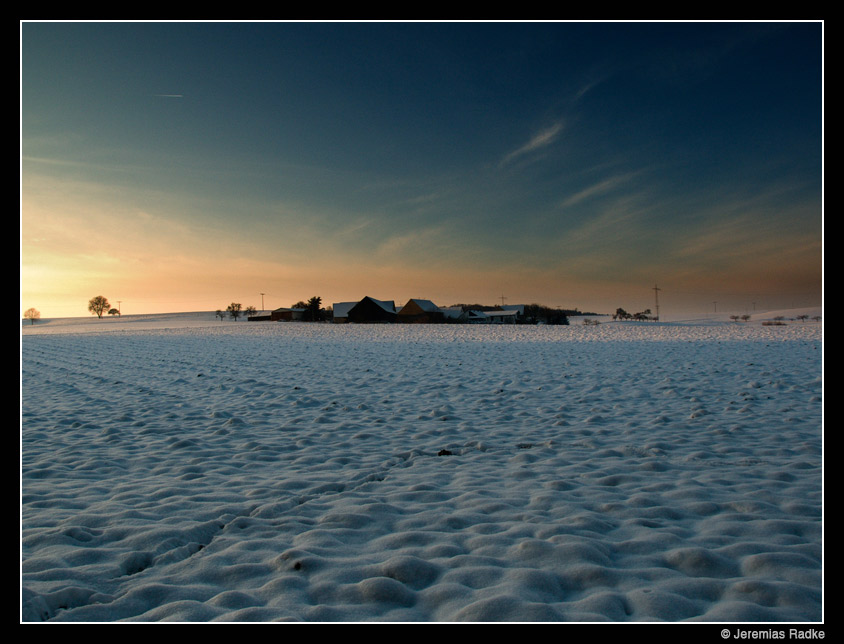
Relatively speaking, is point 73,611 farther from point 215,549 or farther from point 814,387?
point 814,387

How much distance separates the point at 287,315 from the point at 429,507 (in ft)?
268

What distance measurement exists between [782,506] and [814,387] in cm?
791

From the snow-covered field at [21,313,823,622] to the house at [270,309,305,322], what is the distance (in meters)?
73.9

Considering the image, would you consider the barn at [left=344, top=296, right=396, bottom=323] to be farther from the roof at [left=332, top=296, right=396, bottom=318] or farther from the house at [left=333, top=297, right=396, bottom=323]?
the roof at [left=332, top=296, right=396, bottom=318]

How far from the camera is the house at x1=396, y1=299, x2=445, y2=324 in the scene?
71312 mm

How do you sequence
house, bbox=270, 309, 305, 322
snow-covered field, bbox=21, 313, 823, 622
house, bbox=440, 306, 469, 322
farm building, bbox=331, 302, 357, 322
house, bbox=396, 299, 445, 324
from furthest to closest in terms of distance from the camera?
house, bbox=270, 309, 305, 322 < house, bbox=440, 306, 469, 322 < farm building, bbox=331, 302, 357, 322 < house, bbox=396, 299, 445, 324 < snow-covered field, bbox=21, 313, 823, 622

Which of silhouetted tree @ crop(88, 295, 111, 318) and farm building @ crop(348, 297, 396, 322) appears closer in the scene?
farm building @ crop(348, 297, 396, 322)

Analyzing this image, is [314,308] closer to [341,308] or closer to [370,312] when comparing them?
[341,308]

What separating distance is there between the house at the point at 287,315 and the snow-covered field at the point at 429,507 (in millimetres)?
73860

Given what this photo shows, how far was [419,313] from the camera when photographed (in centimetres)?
7150

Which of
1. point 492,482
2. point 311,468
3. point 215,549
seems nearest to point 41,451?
point 311,468

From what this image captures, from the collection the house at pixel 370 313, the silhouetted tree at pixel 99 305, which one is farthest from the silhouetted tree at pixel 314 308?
the silhouetted tree at pixel 99 305

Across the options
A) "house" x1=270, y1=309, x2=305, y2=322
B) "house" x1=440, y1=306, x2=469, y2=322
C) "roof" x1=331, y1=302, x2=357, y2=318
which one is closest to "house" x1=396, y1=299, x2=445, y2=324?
"house" x1=440, y1=306, x2=469, y2=322
